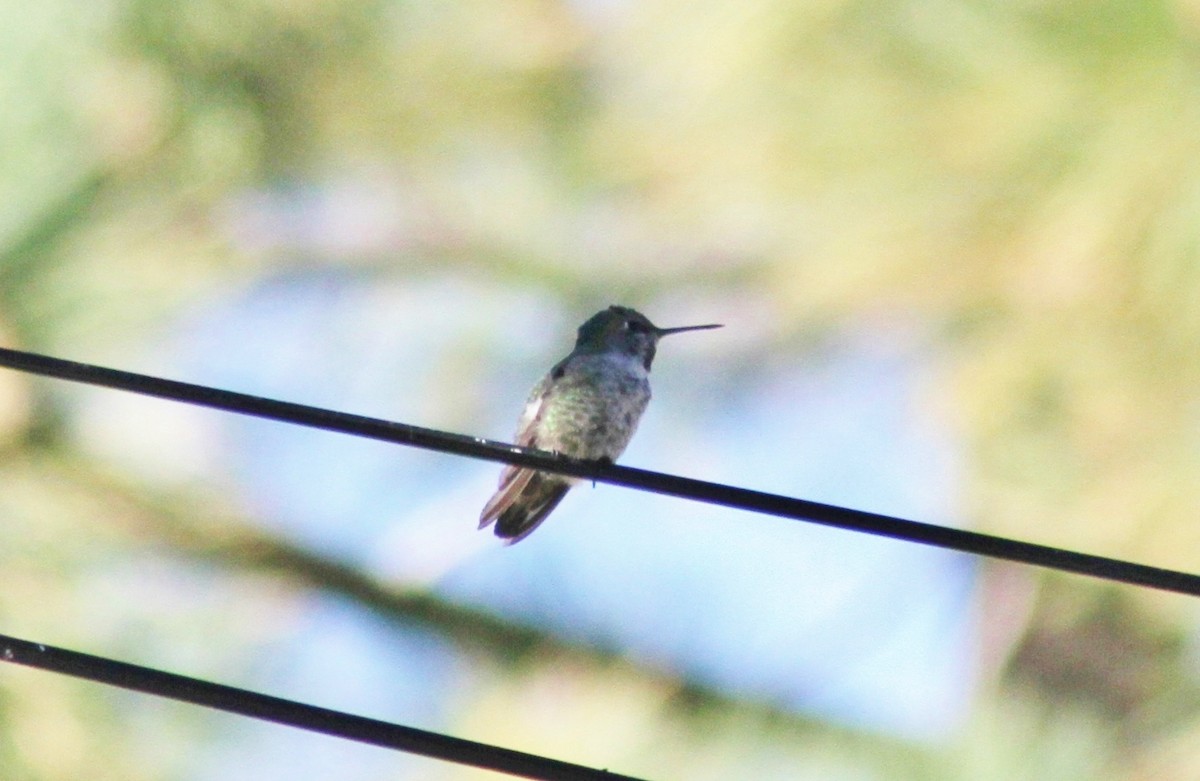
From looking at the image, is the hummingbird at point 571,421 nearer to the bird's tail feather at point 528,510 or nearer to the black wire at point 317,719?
the bird's tail feather at point 528,510

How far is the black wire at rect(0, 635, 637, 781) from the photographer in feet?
5.98

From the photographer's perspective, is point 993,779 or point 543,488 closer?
point 993,779

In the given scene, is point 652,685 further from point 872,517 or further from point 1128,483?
point 872,517

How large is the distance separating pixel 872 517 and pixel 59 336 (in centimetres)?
275

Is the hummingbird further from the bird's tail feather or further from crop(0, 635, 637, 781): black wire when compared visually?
crop(0, 635, 637, 781): black wire

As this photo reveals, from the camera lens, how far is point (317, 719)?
Result: 1.83m

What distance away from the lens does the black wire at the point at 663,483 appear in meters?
1.97

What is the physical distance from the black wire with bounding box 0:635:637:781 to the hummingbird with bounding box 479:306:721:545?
1.78 meters

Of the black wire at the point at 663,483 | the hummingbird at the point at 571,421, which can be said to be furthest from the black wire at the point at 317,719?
the hummingbird at the point at 571,421

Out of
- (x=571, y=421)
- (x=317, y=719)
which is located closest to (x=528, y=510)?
(x=571, y=421)

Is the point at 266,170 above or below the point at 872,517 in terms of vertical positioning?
above

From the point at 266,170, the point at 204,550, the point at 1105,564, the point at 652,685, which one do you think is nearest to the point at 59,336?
the point at 204,550

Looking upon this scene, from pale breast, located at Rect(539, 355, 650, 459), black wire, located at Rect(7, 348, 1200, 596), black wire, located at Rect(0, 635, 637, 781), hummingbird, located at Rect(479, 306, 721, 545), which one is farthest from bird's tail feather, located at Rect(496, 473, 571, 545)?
black wire, located at Rect(0, 635, 637, 781)

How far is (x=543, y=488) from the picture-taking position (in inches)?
150
